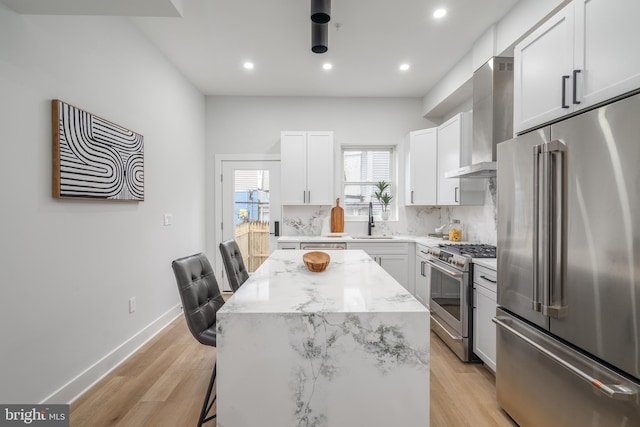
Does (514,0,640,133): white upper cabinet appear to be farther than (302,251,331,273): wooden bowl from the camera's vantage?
No

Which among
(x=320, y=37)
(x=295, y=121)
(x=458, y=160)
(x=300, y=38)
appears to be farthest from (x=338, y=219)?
(x=320, y=37)

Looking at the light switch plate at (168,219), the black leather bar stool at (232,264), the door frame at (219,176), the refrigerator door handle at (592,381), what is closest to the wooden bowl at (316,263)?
the black leather bar stool at (232,264)

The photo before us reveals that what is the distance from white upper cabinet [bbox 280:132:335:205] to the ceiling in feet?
2.21

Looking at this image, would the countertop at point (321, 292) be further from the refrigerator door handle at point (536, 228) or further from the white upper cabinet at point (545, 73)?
the white upper cabinet at point (545, 73)

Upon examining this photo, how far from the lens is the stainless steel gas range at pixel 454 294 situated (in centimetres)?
268

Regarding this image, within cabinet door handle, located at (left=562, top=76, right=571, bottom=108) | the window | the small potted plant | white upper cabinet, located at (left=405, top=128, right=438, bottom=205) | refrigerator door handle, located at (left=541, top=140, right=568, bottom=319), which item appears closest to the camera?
refrigerator door handle, located at (left=541, top=140, right=568, bottom=319)

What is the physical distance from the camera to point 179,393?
7.22ft

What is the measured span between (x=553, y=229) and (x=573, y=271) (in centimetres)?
21

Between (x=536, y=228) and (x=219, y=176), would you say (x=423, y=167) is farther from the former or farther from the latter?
(x=219, y=176)

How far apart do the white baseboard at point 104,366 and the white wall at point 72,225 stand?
1 centimetres

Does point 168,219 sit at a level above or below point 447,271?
above

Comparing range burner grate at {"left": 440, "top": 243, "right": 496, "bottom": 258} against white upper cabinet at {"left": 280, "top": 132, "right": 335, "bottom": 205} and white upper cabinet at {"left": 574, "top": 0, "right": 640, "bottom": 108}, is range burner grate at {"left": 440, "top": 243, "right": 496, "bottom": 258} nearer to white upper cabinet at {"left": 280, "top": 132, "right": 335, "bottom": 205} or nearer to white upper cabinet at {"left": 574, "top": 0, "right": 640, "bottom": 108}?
white upper cabinet at {"left": 574, "top": 0, "right": 640, "bottom": 108}

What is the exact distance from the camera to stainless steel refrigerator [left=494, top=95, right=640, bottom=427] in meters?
1.23

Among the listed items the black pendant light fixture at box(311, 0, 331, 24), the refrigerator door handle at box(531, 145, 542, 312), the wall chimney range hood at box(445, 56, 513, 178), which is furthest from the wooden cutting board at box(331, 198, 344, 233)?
the refrigerator door handle at box(531, 145, 542, 312)
